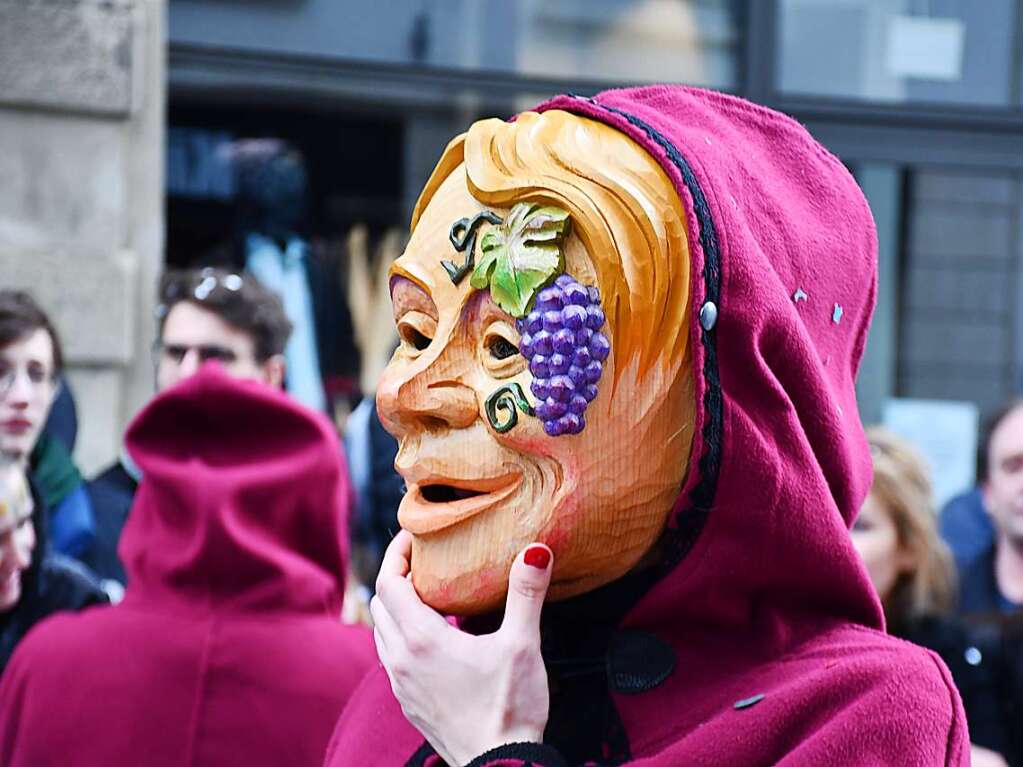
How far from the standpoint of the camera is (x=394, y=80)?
5438mm

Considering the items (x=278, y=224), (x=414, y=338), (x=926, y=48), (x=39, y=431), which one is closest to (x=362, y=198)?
(x=278, y=224)

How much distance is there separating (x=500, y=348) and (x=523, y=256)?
0.30ft

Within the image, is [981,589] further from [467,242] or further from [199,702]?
[467,242]

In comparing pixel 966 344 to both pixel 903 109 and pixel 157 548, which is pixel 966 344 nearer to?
pixel 903 109

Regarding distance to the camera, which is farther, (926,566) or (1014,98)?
(1014,98)

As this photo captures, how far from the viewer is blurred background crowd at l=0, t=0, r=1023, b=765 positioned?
12.0 feet

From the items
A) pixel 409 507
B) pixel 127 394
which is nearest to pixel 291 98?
pixel 127 394

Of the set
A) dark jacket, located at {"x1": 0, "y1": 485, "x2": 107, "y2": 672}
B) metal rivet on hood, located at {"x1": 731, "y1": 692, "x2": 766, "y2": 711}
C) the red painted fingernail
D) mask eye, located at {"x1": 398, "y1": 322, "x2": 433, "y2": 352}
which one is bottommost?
dark jacket, located at {"x1": 0, "y1": 485, "x2": 107, "y2": 672}

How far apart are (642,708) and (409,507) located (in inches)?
11.3

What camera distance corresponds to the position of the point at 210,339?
3686 mm

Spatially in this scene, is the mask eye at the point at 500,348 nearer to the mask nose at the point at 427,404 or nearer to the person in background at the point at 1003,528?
the mask nose at the point at 427,404

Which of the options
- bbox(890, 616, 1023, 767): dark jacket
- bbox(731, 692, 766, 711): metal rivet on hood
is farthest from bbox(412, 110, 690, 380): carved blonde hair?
bbox(890, 616, 1023, 767): dark jacket

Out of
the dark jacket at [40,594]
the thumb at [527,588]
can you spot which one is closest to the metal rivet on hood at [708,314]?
the thumb at [527,588]

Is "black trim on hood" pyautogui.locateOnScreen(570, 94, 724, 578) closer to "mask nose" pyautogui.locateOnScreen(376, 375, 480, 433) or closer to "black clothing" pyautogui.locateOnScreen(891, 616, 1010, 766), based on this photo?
"mask nose" pyautogui.locateOnScreen(376, 375, 480, 433)
